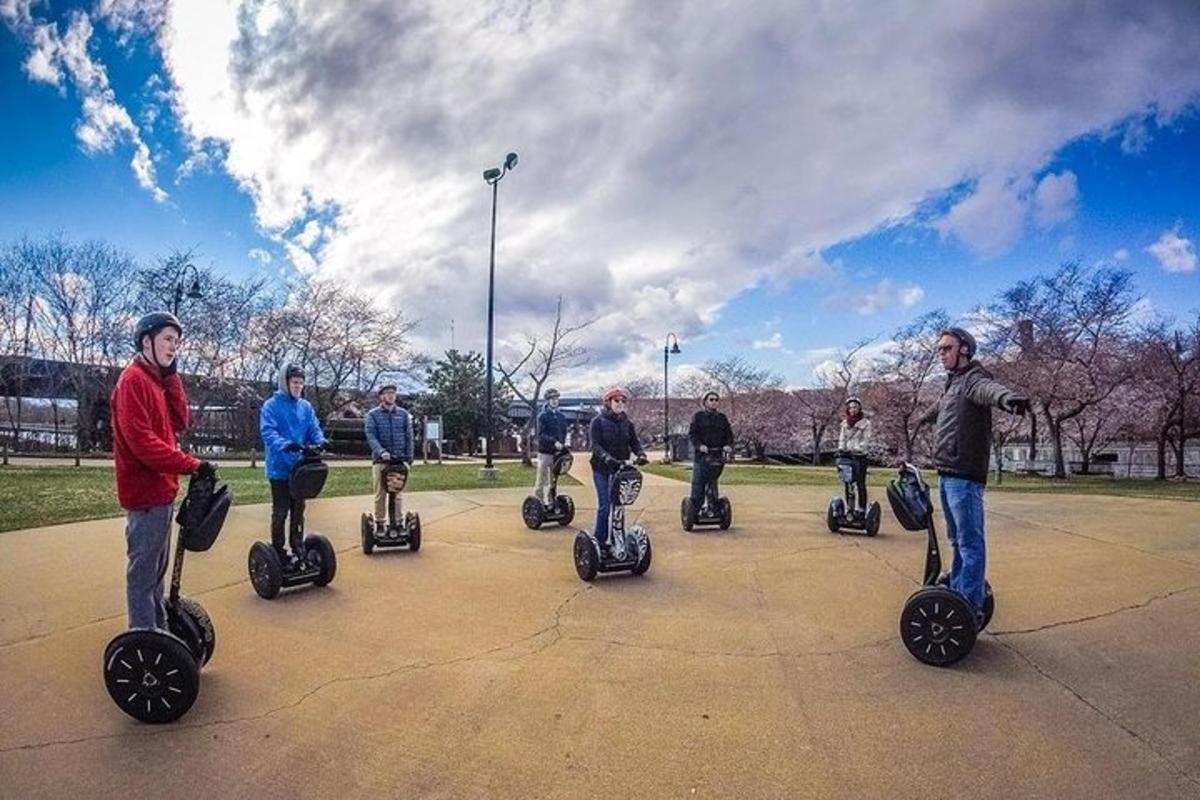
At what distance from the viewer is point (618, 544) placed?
6.43 meters

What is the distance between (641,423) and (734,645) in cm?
6585

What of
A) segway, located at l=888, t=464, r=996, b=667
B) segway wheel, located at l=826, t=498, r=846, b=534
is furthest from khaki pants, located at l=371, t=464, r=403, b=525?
segway wheel, located at l=826, t=498, r=846, b=534

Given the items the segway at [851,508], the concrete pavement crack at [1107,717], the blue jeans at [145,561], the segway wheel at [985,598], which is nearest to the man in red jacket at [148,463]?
the blue jeans at [145,561]

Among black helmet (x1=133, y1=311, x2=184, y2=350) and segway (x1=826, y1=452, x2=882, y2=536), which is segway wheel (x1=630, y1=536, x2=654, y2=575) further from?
black helmet (x1=133, y1=311, x2=184, y2=350)

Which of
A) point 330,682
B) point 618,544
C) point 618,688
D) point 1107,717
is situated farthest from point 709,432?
point 330,682

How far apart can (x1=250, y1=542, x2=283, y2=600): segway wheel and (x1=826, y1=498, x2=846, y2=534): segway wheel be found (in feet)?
23.6

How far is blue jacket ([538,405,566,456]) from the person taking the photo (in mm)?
9688

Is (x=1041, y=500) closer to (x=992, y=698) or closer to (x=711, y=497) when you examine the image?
(x=711, y=497)

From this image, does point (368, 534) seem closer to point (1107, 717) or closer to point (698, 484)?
point (698, 484)

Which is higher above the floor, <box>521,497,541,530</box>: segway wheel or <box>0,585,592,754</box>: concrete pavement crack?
<box>521,497,541,530</box>: segway wheel

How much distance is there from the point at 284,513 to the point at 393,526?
1963mm

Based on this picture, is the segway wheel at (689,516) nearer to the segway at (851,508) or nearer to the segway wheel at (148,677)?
the segway at (851,508)

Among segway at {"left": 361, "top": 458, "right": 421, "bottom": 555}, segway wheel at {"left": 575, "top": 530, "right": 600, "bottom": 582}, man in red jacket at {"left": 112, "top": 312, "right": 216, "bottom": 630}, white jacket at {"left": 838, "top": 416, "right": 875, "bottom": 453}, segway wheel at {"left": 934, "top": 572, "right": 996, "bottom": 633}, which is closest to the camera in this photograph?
man in red jacket at {"left": 112, "top": 312, "right": 216, "bottom": 630}

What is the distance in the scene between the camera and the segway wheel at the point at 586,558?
20.3ft
